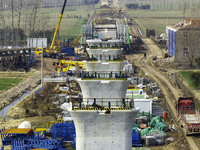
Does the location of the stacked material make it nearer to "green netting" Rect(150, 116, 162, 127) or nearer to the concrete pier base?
"green netting" Rect(150, 116, 162, 127)

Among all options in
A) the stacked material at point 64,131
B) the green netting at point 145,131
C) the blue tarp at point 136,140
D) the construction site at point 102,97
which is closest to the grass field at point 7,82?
the construction site at point 102,97

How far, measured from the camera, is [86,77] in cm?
2677

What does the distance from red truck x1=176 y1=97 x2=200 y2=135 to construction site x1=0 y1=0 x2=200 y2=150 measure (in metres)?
0.08

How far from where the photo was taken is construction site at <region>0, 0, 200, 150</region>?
2470 cm

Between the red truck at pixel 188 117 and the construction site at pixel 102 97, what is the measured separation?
0.08m

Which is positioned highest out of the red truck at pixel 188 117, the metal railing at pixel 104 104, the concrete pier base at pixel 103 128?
the metal railing at pixel 104 104

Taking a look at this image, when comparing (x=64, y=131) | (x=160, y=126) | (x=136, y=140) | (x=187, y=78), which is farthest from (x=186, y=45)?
(x=64, y=131)

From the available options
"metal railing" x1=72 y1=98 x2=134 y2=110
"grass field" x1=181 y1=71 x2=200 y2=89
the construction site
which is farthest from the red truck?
"metal railing" x1=72 y1=98 x2=134 y2=110

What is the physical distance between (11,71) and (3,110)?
95.9 feet

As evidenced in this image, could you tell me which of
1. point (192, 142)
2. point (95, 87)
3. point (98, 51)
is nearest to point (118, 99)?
point (95, 87)

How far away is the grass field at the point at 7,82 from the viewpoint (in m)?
75.8

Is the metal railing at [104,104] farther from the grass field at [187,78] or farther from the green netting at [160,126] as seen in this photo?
the grass field at [187,78]

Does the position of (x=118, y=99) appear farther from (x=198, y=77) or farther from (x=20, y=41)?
(x=20, y=41)

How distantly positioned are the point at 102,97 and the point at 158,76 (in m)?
53.9
